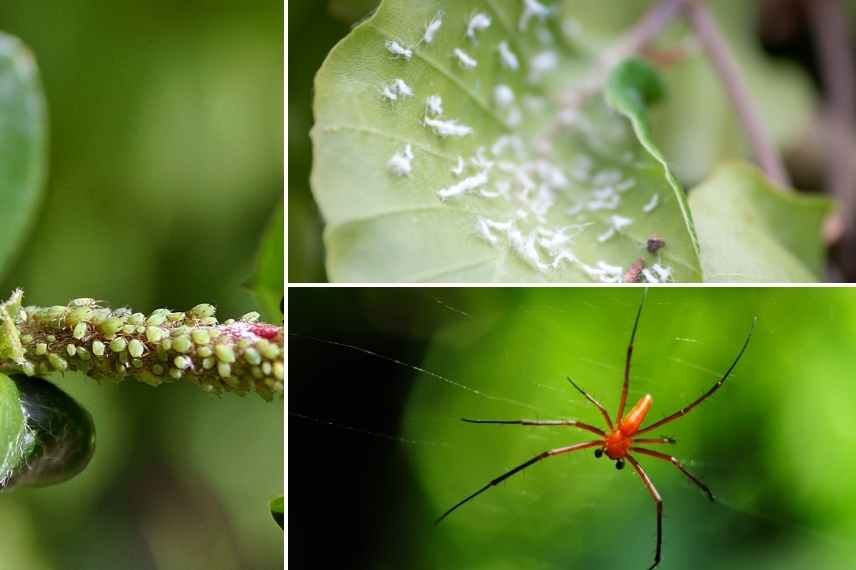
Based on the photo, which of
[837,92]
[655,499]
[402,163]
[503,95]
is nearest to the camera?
[402,163]

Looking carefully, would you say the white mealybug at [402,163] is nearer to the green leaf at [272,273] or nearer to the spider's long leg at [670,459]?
the green leaf at [272,273]

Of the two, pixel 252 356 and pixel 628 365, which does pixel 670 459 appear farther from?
pixel 252 356

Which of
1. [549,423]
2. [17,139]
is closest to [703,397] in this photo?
[549,423]

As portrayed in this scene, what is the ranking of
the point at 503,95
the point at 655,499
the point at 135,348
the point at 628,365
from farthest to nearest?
the point at 655,499 < the point at 628,365 < the point at 503,95 < the point at 135,348

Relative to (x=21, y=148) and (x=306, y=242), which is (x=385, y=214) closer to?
(x=306, y=242)

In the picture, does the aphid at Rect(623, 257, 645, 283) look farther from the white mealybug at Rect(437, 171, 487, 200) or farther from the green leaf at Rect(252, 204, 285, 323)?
the green leaf at Rect(252, 204, 285, 323)

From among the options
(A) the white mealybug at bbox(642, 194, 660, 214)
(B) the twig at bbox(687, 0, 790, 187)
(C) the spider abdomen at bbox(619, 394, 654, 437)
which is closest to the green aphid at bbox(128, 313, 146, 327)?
(A) the white mealybug at bbox(642, 194, 660, 214)

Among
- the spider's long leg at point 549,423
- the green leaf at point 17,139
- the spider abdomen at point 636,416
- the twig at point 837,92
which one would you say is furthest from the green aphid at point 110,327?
the twig at point 837,92
